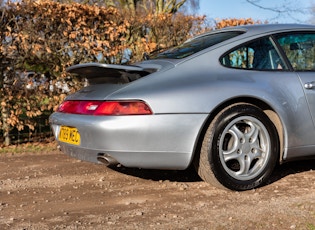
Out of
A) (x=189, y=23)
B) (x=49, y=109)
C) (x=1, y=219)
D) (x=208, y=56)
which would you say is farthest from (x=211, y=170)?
(x=189, y=23)

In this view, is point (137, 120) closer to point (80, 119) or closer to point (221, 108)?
point (80, 119)

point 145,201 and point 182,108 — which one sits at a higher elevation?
point 182,108

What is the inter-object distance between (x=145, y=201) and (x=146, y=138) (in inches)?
22.0

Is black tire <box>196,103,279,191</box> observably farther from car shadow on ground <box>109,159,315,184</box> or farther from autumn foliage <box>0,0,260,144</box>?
autumn foliage <box>0,0,260,144</box>

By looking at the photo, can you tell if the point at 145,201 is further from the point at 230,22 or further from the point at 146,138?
the point at 230,22

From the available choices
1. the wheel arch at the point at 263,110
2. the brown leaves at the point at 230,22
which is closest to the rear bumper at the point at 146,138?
the wheel arch at the point at 263,110

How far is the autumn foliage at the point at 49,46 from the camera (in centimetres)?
617

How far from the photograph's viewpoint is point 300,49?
4.27 m

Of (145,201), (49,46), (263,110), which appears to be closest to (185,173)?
(145,201)

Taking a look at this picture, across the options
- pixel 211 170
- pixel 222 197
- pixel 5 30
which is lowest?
pixel 222 197

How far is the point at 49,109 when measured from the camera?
21.5ft

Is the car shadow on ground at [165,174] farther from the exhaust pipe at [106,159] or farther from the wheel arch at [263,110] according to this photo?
the exhaust pipe at [106,159]

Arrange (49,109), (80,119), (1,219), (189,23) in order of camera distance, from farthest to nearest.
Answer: (189,23) → (49,109) → (80,119) → (1,219)

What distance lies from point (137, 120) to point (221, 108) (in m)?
0.79
